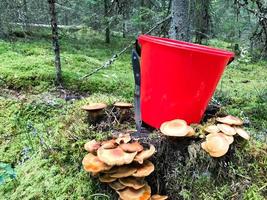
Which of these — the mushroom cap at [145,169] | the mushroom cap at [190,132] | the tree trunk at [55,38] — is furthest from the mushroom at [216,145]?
the tree trunk at [55,38]

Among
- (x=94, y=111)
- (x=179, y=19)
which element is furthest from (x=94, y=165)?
(x=179, y=19)

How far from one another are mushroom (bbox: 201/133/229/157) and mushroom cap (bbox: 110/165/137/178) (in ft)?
1.68

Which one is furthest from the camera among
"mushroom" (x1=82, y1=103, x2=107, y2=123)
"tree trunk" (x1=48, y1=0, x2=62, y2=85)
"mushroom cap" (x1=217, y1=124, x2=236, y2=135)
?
"tree trunk" (x1=48, y1=0, x2=62, y2=85)

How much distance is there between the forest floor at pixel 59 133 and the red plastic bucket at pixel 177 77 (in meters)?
0.43

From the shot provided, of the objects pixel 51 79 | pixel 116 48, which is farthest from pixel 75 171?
pixel 116 48

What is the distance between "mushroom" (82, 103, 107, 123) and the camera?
293 centimetres

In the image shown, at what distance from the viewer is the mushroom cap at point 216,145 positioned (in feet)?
7.55

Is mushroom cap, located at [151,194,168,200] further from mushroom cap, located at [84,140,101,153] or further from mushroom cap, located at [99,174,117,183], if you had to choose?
mushroom cap, located at [84,140,101,153]

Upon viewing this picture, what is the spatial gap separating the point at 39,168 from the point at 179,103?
4.16 ft

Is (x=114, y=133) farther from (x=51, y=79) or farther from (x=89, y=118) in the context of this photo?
(x=51, y=79)

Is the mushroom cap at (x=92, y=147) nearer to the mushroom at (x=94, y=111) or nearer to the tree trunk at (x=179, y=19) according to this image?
the mushroom at (x=94, y=111)

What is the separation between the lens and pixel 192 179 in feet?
8.17

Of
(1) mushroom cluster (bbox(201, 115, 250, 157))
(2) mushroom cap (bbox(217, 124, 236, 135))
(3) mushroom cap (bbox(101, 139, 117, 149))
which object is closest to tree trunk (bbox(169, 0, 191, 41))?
(1) mushroom cluster (bbox(201, 115, 250, 157))

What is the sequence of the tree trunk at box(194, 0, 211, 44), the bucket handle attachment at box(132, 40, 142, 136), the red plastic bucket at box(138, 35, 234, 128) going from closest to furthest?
1. the red plastic bucket at box(138, 35, 234, 128)
2. the bucket handle attachment at box(132, 40, 142, 136)
3. the tree trunk at box(194, 0, 211, 44)
